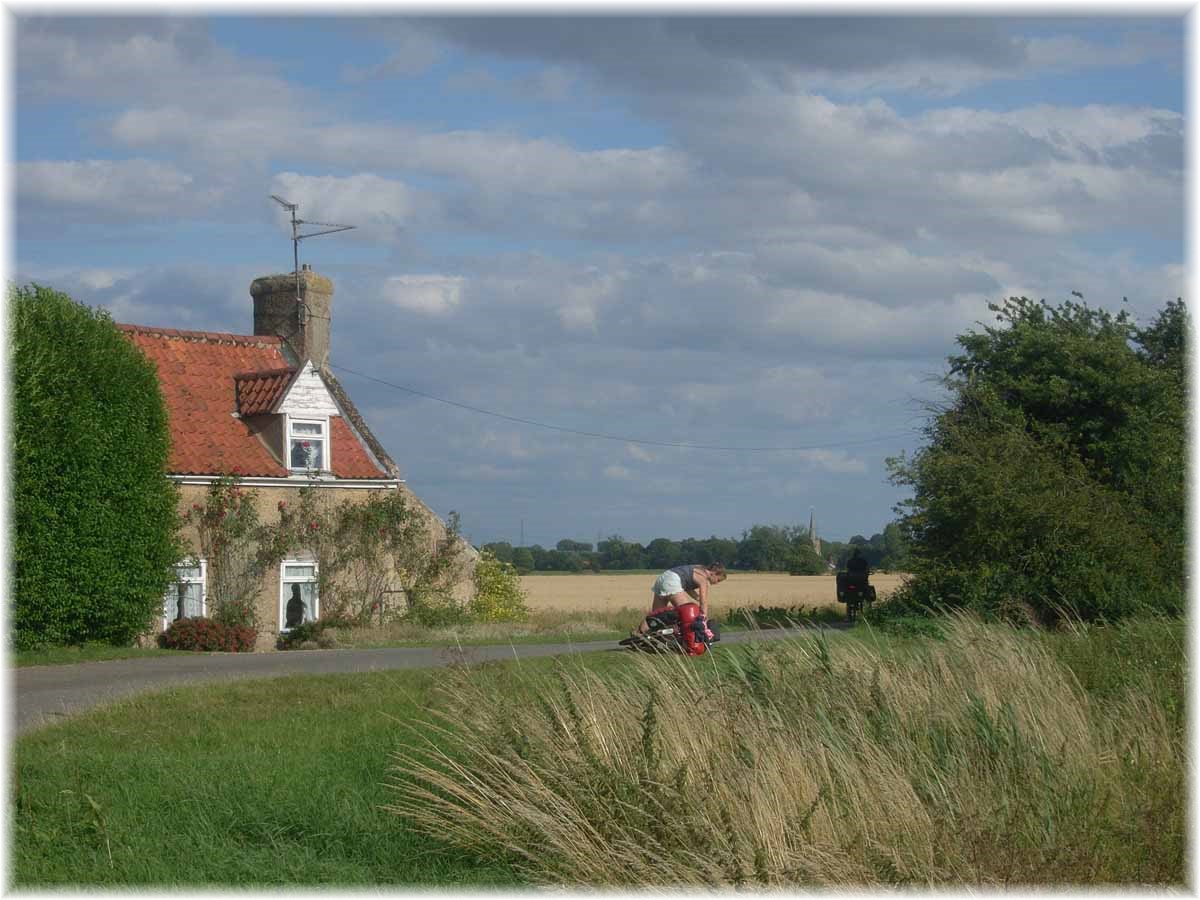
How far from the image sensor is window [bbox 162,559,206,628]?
2717cm

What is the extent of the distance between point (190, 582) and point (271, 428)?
4036mm

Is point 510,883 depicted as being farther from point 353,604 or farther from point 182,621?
point 353,604

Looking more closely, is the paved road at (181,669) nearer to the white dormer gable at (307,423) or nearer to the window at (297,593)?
the window at (297,593)

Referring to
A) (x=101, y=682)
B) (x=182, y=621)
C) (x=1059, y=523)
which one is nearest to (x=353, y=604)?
(x=182, y=621)

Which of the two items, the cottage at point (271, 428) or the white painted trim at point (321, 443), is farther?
the white painted trim at point (321, 443)

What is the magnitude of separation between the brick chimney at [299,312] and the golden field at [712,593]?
815cm

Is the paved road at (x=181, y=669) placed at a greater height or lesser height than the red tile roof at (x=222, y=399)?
lesser

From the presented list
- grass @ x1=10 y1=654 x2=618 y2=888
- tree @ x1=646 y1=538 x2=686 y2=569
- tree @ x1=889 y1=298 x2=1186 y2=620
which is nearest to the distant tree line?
tree @ x1=646 y1=538 x2=686 y2=569

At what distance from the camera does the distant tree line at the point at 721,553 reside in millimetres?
69875

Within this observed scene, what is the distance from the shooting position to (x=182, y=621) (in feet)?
85.7

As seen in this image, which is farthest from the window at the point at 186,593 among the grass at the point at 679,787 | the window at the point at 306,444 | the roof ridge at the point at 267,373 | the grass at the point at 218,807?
the grass at the point at 679,787

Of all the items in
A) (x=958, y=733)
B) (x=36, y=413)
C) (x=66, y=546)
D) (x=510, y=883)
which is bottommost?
(x=510, y=883)

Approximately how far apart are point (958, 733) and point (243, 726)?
6.65 m

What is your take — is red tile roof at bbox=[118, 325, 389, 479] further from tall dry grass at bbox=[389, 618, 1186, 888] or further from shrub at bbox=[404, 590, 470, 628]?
tall dry grass at bbox=[389, 618, 1186, 888]
